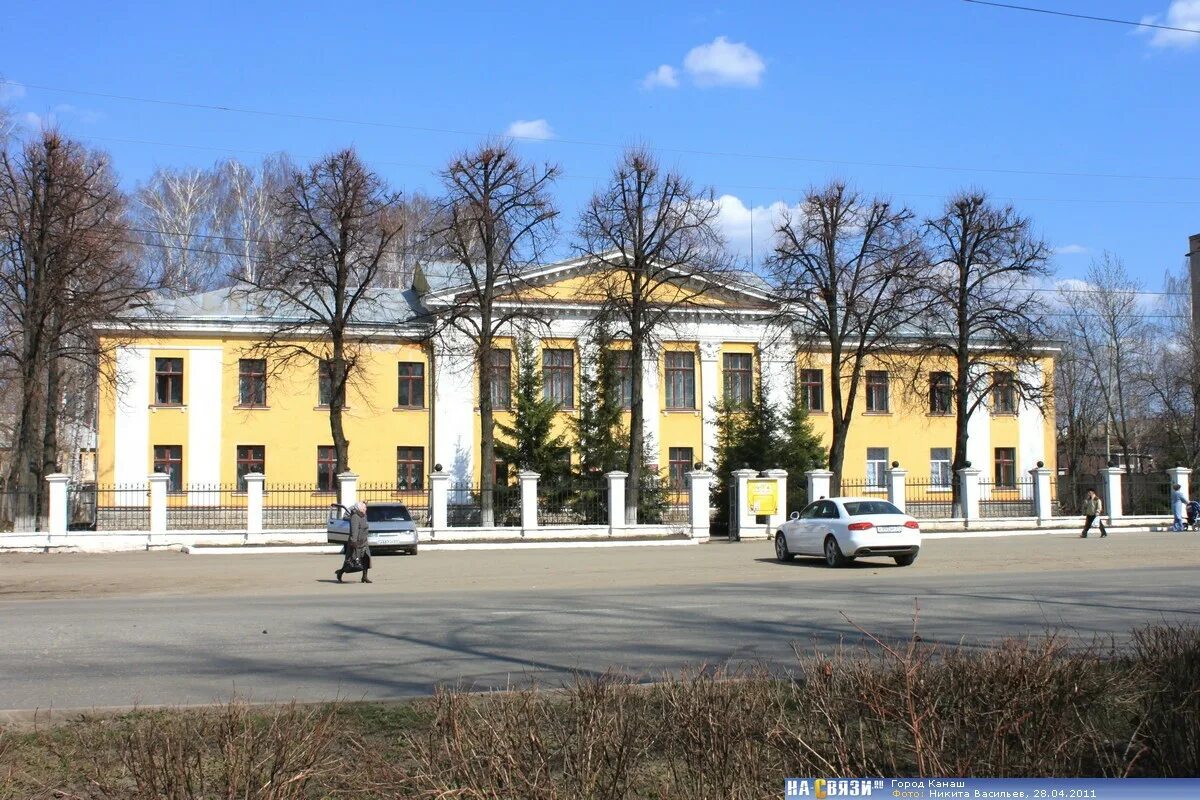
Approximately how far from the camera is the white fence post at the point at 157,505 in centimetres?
3447

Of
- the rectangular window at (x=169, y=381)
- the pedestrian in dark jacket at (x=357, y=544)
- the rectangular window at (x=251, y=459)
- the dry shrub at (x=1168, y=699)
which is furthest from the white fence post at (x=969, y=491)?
the dry shrub at (x=1168, y=699)

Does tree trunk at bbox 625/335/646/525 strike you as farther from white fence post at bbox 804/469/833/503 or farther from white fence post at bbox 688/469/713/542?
white fence post at bbox 804/469/833/503

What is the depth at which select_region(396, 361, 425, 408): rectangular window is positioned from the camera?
5166cm

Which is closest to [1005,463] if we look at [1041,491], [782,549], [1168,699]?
A: [1041,491]

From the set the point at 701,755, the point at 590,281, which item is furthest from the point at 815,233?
the point at 701,755

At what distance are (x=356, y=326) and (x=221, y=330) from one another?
19.4ft

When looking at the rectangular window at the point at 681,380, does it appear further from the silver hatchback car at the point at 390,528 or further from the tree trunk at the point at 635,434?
the silver hatchback car at the point at 390,528

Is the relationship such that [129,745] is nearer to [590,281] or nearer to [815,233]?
[815,233]

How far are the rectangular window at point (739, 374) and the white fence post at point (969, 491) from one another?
43.7ft

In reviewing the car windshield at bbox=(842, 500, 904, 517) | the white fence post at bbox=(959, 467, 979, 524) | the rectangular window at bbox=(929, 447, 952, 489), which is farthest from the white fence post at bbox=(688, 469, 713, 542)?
the rectangular window at bbox=(929, 447, 952, 489)

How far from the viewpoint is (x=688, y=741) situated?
17.9 ft

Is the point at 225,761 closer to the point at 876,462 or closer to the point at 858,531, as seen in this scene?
the point at 858,531

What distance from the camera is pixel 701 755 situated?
5.27 meters

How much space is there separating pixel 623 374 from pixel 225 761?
42.7m
